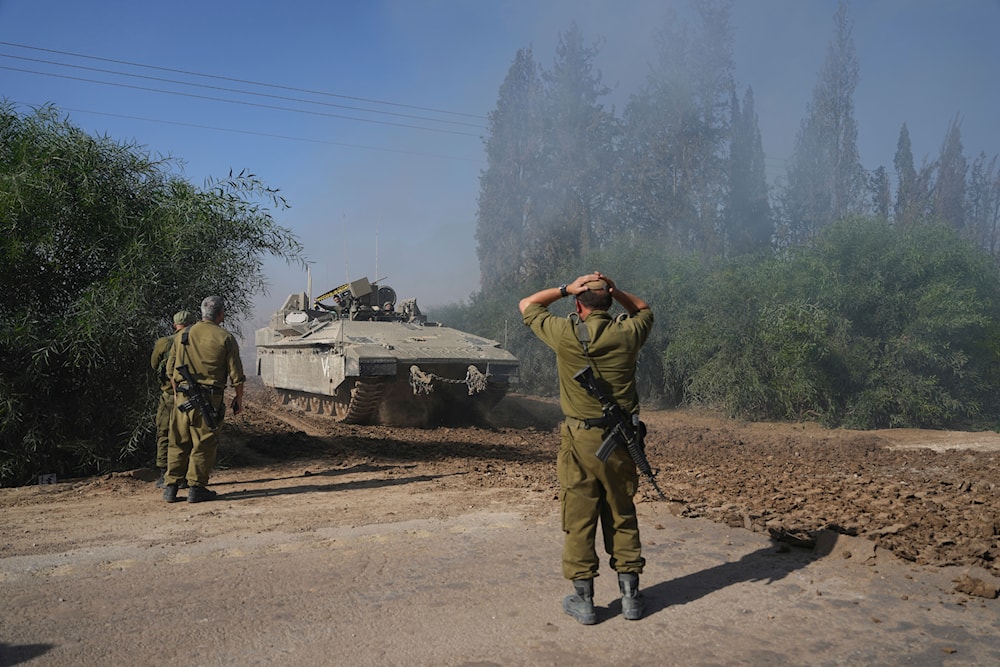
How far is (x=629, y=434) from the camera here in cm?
350

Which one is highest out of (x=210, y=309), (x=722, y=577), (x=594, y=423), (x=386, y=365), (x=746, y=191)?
(x=746, y=191)

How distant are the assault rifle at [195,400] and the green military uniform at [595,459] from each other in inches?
137

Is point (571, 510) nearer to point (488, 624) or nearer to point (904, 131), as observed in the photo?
point (488, 624)

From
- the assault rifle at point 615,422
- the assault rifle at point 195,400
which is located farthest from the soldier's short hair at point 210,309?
the assault rifle at point 615,422

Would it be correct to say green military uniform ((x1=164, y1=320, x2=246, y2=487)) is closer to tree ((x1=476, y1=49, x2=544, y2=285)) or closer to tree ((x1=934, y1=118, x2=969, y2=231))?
tree ((x1=476, y1=49, x2=544, y2=285))

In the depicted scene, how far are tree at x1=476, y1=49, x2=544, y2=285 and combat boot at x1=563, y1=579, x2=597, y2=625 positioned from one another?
2539 centimetres

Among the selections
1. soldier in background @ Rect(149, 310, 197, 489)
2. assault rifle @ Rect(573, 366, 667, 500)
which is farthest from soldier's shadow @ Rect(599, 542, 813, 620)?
soldier in background @ Rect(149, 310, 197, 489)

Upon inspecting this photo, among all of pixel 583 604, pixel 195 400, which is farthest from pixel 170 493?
pixel 583 604

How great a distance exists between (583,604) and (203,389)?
3856mm

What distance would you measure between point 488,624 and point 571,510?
24.2 inches

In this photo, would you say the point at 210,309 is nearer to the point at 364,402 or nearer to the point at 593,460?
the point at 593,460

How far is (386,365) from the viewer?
10562 millimetres

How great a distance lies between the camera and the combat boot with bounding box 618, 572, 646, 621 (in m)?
3.50

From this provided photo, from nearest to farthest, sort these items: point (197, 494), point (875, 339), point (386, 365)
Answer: point (197, 494), point (386, 365), point (875, 339)
